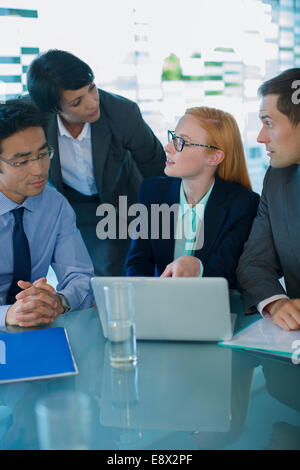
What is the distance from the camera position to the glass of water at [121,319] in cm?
125

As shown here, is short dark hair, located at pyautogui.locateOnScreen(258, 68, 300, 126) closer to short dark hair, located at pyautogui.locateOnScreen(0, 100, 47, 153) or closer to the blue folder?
short dark hair, located at pyautogui.locateOnScreen(0, 100, 47, 153)

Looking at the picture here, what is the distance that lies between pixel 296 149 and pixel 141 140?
0.98 meters

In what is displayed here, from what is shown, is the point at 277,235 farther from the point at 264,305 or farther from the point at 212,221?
the point at 264,305

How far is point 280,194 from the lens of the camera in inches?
77.4

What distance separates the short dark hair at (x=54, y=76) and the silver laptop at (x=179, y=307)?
4.21 feet

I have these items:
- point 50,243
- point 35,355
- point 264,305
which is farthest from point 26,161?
point 264,305

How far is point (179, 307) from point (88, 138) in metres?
1.54

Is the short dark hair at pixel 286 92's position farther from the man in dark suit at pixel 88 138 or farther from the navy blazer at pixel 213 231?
the man in dark suit at pixel 88 138

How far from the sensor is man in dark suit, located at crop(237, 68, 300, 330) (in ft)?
6.29

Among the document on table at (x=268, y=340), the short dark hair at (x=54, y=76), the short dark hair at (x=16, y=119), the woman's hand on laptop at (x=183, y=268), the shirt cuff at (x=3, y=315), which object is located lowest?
the shirt cuff at (x=3, y=315)

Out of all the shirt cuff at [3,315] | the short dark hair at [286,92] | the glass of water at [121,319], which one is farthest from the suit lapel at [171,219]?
the glass of water at [121,319]

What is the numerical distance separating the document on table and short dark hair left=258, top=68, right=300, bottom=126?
2.59 feet

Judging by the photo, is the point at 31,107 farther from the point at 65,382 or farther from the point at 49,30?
the point at 49,30

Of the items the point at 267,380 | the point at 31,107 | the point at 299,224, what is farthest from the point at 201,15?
the point at 267,380
